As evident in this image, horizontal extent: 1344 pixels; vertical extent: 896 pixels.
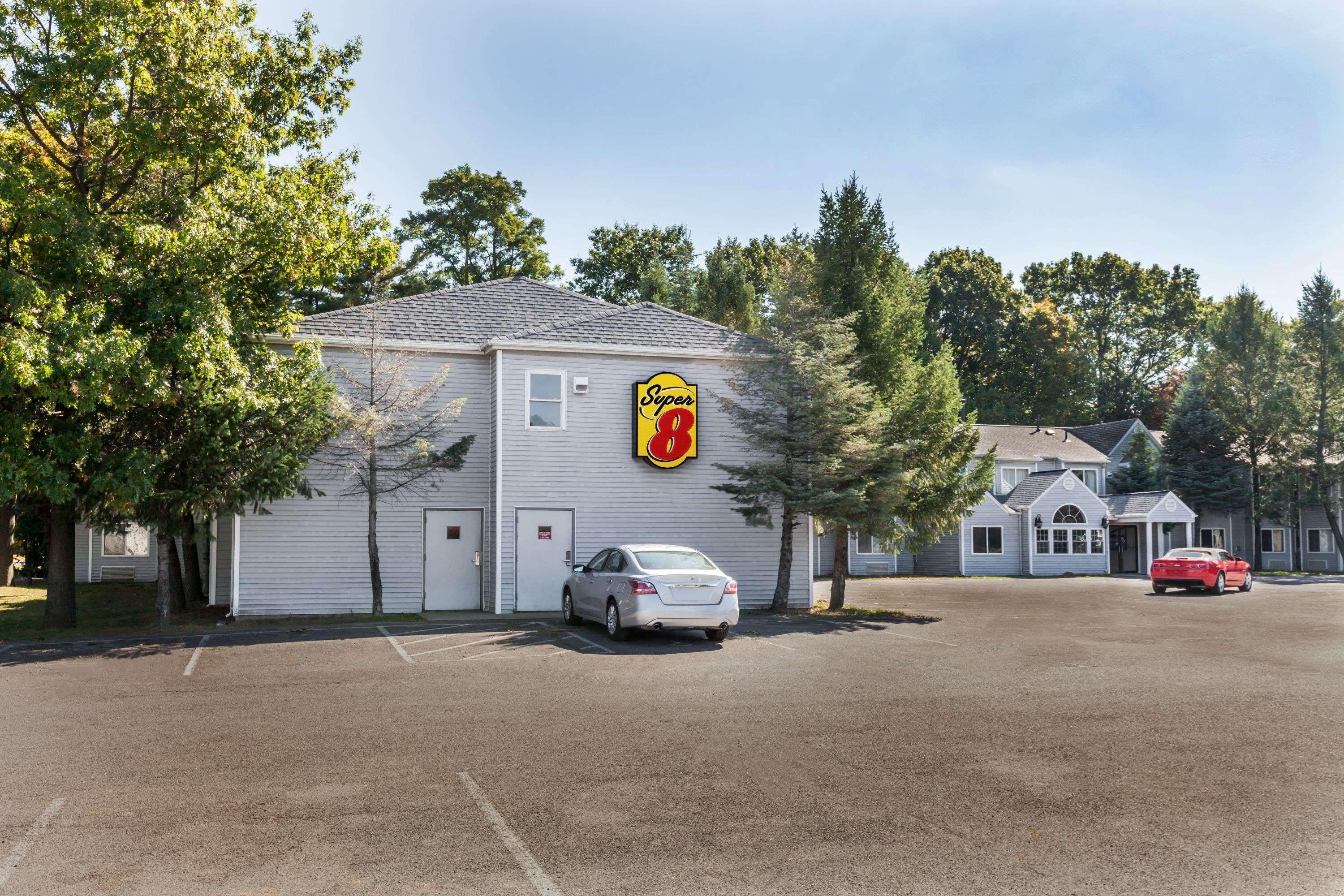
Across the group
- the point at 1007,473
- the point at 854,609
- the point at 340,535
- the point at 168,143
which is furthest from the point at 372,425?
the point at 1007,473

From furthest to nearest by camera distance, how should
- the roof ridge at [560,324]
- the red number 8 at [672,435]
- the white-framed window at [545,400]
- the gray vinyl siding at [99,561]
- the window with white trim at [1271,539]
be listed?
the window with white trim at [1271,539] < the gray vinyl siding at [99,561] < the red number 8 at [672,435] < the roof ridge at [560,324] < the white-framed window at [545,400]

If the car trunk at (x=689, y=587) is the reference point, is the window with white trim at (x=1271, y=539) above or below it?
below

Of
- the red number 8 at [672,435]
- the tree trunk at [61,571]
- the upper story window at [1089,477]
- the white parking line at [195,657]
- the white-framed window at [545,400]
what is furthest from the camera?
the upper story window at [1089,477]

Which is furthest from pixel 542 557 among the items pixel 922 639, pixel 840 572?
pixel 922 639

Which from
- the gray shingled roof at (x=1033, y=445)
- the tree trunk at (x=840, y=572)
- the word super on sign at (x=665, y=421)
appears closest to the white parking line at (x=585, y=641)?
the word super on sign at (x=665, y=421)

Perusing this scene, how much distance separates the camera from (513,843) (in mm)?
5625

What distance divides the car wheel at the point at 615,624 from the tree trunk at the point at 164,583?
802 cm

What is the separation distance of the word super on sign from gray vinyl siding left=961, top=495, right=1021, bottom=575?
2292 centimetres

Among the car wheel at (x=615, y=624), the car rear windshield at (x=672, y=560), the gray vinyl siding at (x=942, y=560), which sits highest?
the car rear windshield at (x=672, y=560)

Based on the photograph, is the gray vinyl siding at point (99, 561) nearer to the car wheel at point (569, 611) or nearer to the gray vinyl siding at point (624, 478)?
the gray vinyl siding at point (624, 478)

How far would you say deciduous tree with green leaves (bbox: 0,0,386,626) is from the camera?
14.4m

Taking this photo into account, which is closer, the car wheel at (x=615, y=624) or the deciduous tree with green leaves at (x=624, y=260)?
the car wheel at (x=615, y=624)

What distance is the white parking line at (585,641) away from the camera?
1425 cm

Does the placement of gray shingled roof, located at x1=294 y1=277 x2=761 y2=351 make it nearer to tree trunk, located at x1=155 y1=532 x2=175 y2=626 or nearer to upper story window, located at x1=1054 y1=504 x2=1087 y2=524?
tree trunk, located at x1=155 y1=532 x2=175 y2=626
